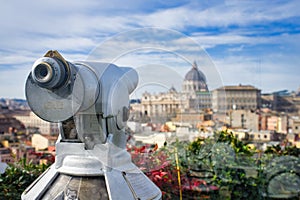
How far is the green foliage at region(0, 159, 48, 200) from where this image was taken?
118 inches

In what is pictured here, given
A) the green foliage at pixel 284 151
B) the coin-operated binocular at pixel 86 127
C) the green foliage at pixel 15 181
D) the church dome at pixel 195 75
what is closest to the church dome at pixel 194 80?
the church dome at pixel 195 75

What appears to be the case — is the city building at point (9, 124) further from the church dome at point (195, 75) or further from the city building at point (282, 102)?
the church dome at point (195, 75)

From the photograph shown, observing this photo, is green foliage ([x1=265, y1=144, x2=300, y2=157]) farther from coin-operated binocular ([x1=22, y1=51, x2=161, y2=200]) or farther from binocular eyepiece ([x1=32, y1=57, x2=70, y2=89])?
binocular eyepiece ([x1=32, y1=57, x2=70, y2=89])

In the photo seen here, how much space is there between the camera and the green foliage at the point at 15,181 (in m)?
2.99

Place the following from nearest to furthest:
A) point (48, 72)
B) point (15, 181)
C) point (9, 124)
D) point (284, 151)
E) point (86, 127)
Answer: point (48, 72)
point (86, 127)
point (15, 181)
point (284, 151)
point (9, 124)

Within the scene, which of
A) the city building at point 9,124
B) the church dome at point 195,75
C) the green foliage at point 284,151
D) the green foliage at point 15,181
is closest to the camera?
the church dome at point 195,75

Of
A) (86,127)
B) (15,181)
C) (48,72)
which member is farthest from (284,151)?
(48,72)

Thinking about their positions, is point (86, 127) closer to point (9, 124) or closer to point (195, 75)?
point (195, 75)

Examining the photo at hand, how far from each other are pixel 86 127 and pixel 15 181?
1.28 m

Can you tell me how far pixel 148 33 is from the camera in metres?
2.24

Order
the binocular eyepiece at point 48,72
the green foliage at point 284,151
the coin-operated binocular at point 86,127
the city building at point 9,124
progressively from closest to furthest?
the binocular eyepiece at point 48,72, the coin-operated binocular at point 86,127, the green foliage at point 284,151, the city building at point 9,124

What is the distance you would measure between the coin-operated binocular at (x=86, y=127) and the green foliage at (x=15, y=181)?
85 centimetres

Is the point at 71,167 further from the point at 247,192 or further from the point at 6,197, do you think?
the point at 247,192

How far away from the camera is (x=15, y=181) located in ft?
10.1
